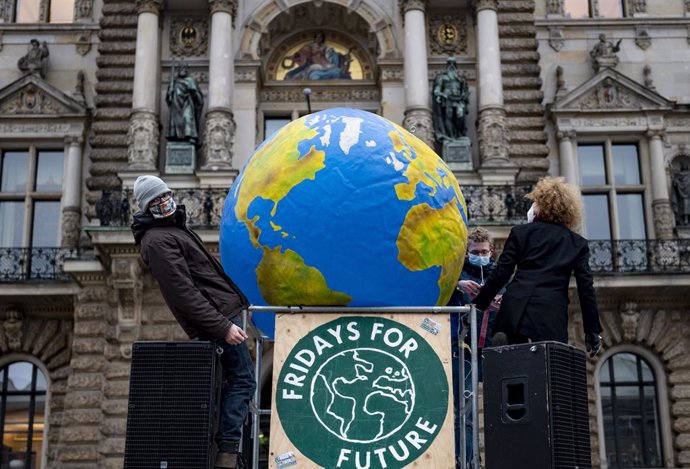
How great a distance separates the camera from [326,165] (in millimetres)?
5508

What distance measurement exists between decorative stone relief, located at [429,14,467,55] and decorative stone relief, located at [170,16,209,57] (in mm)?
4513

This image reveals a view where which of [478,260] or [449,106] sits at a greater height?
[449,106]

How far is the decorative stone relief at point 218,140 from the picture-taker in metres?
17.1

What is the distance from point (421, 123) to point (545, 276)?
12.0 meters

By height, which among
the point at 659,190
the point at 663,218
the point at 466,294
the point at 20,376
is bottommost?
the point at 466,294

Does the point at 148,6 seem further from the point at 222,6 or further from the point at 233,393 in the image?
the point at 233,393

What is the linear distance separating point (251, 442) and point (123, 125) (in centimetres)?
1334

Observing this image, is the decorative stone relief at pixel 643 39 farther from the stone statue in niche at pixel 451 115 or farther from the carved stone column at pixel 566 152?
the stone statue in niche at pixel 451 115

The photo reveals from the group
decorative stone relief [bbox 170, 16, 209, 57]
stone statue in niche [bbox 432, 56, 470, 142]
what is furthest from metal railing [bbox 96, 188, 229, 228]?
stone statue in niche [bbox 432, 56, 470, 142]

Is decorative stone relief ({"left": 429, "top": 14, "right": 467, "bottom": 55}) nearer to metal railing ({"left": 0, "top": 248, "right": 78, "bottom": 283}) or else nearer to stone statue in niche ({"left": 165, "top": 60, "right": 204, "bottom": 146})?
stone statue in niche ({"left": 165, "top": 60, "right": 204, "bottom": 146})

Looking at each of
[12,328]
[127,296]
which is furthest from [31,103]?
[127,296]

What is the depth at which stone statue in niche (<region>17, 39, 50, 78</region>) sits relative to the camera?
18.9 meters

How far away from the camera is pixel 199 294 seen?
5332 millimetres

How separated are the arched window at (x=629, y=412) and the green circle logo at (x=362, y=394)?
1276 cm
